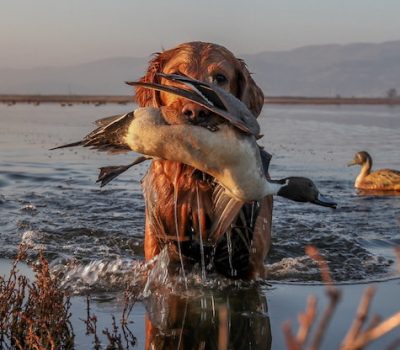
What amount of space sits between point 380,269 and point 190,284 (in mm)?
2174

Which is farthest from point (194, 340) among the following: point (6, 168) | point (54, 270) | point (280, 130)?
point (280, 130)

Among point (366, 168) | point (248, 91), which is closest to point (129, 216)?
point (248, 91)

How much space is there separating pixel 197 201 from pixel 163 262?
0.79 m

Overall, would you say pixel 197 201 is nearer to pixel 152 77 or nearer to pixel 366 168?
pixel 152 77

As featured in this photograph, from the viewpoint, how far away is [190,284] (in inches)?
224

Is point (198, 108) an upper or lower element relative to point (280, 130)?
upper

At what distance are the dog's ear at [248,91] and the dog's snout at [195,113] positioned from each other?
1.20 meters

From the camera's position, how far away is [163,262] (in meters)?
5.60

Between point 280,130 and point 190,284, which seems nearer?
point 190,284

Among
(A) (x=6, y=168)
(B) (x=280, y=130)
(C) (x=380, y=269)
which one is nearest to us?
(C) (x=380, y=269)

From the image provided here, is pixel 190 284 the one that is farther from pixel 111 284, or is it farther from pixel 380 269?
pixel 380 269

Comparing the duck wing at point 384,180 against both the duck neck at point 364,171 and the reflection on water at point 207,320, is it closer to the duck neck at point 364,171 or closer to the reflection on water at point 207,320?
the duck neck at point 364,171

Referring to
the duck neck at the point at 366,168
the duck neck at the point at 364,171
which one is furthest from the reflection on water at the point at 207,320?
the duck neck at the point at 366,168

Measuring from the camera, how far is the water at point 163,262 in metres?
5.44
